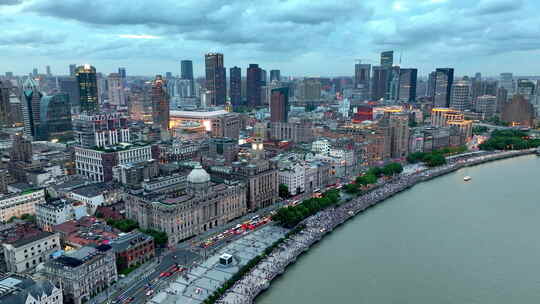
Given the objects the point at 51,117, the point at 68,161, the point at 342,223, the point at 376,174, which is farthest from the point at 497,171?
the point at 51,117

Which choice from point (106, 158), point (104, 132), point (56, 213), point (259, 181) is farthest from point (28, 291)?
point (104, 132)

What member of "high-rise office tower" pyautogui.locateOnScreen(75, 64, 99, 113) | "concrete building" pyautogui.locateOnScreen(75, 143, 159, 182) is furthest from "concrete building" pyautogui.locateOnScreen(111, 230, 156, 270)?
"high-rise office tower" pyautogui.locateOnScreen(75, 64, 99, 113)

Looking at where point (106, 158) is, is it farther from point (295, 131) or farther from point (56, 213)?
point (295, 131)

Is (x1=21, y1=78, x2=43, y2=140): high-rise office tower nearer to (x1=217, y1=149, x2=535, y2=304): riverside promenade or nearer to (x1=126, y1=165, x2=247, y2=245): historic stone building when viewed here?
(x1=126, y1=165, x2=247, y2=245): historic stone building

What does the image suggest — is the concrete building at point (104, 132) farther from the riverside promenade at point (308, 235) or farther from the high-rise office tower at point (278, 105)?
the high-rise office tower at point (278, 105)

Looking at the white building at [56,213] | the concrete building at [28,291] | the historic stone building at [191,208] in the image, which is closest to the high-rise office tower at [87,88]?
the white building at [56,213]

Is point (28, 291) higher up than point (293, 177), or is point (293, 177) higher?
point (293, 177)
